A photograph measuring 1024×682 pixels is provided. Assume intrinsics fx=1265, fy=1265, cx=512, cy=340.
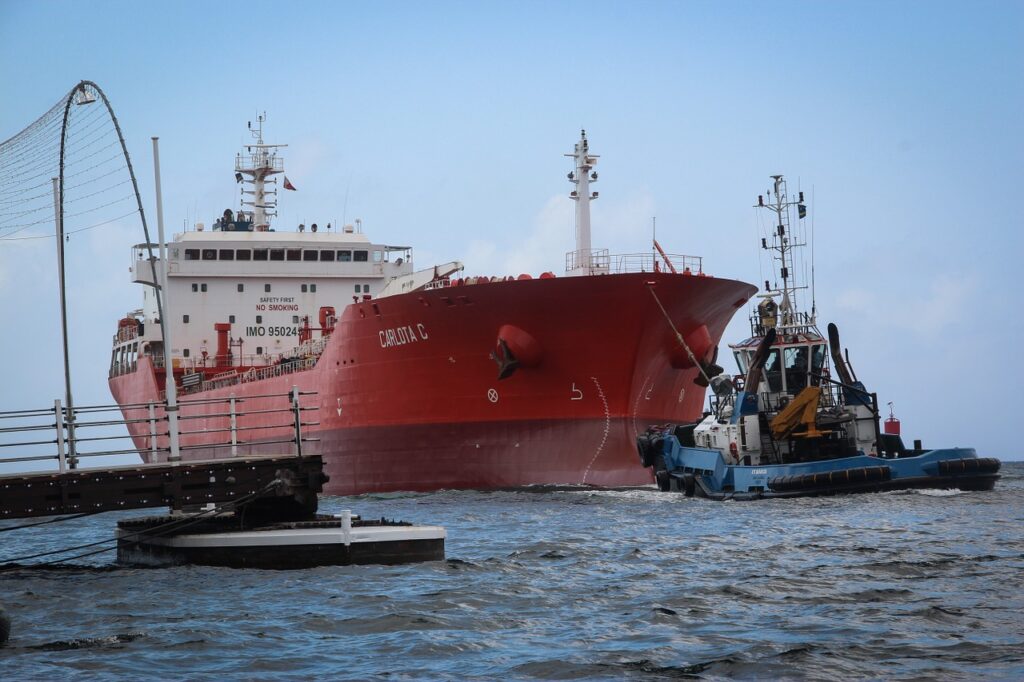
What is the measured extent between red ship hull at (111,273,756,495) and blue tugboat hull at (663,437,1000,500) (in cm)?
314

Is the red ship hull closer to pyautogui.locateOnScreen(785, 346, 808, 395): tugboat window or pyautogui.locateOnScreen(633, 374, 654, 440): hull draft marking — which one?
pyautogui.locateOnScreen(633, 374, 654, 440): hull draft marking

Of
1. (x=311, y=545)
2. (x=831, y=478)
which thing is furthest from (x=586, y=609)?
(x=831, y=478)

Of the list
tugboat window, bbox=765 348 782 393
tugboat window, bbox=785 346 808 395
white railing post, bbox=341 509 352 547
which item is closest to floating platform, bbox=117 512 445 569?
white railing post, bbox=341 509 352 547

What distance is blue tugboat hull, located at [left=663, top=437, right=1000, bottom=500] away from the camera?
2031 centimetres

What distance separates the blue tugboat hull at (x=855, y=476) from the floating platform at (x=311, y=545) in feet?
27.2

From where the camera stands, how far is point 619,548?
49.3ft

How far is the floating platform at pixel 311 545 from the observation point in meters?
13.6

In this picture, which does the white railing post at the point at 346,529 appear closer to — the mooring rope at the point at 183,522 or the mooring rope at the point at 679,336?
the mooring rope at the point at 183,522

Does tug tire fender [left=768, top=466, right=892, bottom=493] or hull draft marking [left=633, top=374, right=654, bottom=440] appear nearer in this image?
tug tire fender [left=768, top=466, right=892, bottom=493]

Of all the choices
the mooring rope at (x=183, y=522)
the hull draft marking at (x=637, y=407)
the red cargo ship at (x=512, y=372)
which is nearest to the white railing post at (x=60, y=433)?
the mooring rope at (x=183, y=522)

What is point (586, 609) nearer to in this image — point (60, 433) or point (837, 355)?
point (60, 433)

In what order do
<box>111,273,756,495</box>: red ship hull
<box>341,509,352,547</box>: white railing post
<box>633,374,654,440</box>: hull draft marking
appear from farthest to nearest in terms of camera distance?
<box>633,374,654,440</box>: hull draft marking < <box>111,273,756,495</box>: red ship hull < <box>341,509,352,547</box>: white railing post

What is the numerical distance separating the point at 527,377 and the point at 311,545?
38.0ft

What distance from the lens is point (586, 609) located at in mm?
10805
